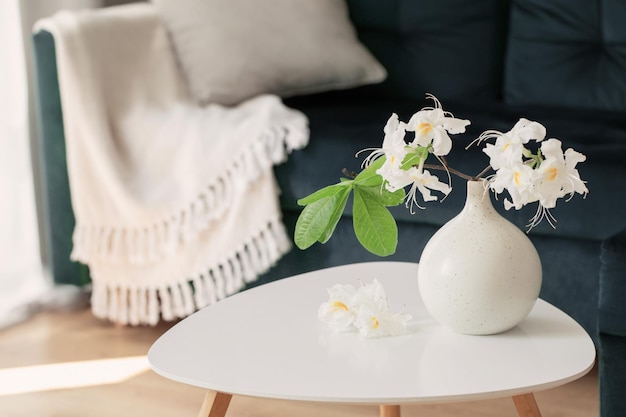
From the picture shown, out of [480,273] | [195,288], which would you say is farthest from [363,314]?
[195,288]

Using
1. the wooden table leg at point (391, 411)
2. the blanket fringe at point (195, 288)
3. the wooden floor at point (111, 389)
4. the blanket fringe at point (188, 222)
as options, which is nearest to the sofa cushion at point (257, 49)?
the blanket fringe at point (188, 222)

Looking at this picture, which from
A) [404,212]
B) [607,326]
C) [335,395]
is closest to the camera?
[335,395]

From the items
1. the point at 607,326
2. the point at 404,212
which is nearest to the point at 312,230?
the point at 607,326

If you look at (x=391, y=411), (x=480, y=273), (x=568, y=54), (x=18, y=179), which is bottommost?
(x=18, y=179)

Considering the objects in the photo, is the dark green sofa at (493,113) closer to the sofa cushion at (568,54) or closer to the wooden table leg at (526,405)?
the sofa cushion at (568,54)

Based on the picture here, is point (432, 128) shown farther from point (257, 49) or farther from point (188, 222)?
point (257, 49)

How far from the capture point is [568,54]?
2240 mm

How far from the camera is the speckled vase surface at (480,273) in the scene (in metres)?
1.11

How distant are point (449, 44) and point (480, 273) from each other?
4.31 ft

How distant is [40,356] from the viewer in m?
1.94

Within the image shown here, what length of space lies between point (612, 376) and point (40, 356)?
1117 millimetres

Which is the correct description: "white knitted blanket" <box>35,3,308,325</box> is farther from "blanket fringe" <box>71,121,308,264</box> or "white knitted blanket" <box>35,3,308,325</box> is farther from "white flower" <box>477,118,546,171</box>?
"white flower" <box>477,118,546,171</box>

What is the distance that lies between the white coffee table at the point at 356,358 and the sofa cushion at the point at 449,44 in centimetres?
114

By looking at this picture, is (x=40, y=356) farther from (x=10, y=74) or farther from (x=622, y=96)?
(x=622, y=96)
